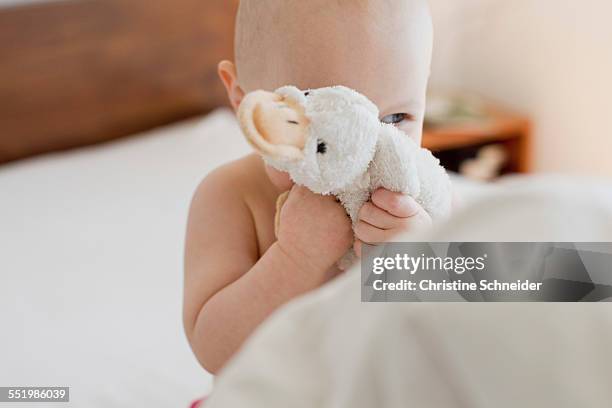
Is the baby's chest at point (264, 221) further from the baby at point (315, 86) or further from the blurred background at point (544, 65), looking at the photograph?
the blurred background at point (544, 65)

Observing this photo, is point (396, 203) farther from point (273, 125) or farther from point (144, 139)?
point (144, 139)

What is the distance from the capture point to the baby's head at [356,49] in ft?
2.37

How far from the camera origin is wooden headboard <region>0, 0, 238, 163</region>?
76.3 inches

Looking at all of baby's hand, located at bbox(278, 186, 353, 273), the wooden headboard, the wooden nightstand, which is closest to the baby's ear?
baby's hand, located at bbox(278, 186, 353, 273)

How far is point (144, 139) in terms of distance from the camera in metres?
2.04

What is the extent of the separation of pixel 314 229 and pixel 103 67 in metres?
1.48

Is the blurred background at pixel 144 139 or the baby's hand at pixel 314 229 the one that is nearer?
the baby's hand at pixel 314 229

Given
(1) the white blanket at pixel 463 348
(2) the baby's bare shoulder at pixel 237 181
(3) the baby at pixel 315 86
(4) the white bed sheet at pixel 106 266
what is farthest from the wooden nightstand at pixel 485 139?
(1) the white blanket at pixel 463 348

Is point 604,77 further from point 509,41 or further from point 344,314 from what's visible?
point 344,314

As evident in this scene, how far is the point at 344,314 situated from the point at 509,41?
2235 millimetres

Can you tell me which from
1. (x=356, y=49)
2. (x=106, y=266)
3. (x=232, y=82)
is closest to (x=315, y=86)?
(x=356, y=49)

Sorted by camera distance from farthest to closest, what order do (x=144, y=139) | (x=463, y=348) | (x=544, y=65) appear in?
(x=544, y=65), (x=144, y=139), (x=463, y=348)

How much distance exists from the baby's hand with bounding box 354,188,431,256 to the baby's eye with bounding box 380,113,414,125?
0.28 ft

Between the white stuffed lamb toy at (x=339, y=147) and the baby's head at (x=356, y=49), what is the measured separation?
0.05 meters
